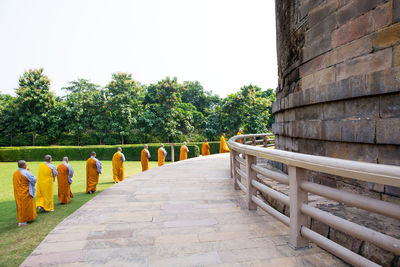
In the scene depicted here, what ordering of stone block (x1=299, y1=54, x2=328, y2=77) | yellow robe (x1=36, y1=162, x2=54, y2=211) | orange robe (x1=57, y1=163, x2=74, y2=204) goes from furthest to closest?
orange robe (x1=57, y1=163, x2=74, y2=204), yellow robe (x1=36, y1=162, x2=54, y2=211), stone block (x1=299, y1=54, x2=328, y2=77)

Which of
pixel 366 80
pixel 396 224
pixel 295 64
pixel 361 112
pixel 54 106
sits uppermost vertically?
pixel 54 106

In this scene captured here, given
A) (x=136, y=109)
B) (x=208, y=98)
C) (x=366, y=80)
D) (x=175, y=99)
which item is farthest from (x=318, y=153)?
(x=208, y=98)

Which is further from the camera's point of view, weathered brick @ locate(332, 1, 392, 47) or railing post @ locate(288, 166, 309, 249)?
weathered brick @ locate(332, 1, 392, 47)

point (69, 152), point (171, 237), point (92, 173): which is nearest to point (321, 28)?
point (171, 237)

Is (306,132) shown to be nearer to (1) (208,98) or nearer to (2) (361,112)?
(2) (361,112)

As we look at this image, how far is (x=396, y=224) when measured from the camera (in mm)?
2275

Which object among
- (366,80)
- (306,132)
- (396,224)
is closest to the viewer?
(396,224)

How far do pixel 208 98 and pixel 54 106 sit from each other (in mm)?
28511

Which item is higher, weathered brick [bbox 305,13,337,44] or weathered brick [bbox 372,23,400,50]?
weathered brick [bbox 305,13,337,44]

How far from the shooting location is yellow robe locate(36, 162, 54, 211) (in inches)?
265

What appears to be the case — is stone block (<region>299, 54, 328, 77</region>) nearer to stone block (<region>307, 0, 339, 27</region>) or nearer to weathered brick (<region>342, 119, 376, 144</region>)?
stone block (<region>307, 0, 339, 27</region>)

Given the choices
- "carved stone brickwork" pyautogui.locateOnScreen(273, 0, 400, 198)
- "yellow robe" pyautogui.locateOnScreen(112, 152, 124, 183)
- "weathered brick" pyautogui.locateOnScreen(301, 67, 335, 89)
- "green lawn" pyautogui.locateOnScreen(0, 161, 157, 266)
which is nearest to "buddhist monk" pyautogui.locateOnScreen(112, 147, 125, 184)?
"yellow robe" pyautogui.locateOnScreen(112, 152, 124, 183)

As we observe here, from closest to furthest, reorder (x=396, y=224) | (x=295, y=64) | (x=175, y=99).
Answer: (x=396, y=224) → (x=295, y=64) → (x=175, y=99)

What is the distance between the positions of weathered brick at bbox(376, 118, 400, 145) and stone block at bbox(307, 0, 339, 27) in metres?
1.93
